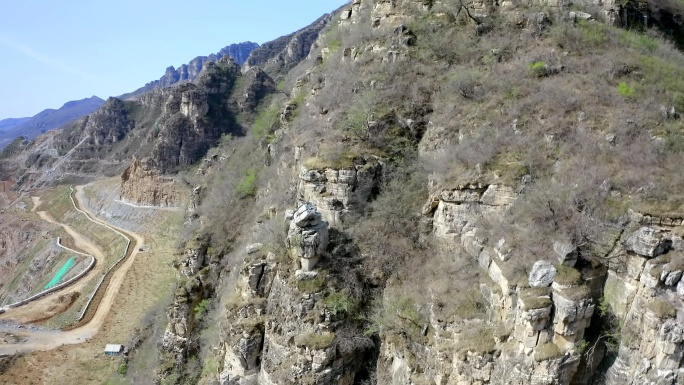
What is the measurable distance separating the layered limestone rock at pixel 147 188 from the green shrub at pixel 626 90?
213 feet

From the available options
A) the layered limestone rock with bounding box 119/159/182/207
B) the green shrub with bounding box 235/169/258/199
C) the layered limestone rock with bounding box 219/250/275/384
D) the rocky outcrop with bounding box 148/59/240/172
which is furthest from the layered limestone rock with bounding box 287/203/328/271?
the rocky outcrop with bounding box 148/59/240/172

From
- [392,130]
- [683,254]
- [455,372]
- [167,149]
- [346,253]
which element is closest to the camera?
[683,254]

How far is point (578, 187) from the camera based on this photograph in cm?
1363

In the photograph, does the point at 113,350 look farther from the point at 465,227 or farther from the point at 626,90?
the point at 626,90

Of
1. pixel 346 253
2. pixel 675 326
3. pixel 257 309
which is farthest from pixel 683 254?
pixel 257 309

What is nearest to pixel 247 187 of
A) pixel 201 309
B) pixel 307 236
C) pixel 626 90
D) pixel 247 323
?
pixel 201 309

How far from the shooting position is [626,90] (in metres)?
17.7

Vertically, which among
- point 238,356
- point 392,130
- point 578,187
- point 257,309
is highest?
point 392,130

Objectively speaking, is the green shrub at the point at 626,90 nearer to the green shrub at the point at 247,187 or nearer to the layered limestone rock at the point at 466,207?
the layered limestone rock at the point at 466,207

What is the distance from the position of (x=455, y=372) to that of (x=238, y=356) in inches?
367

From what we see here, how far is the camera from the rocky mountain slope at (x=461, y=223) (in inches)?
465

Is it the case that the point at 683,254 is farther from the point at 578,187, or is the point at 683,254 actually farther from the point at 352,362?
the point at 352,362

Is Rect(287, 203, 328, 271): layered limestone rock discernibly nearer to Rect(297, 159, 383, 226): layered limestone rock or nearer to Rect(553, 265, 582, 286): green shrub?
Rect(297, 159, 383, 226): layered limestone rock

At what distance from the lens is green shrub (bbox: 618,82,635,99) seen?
57.3 feet
